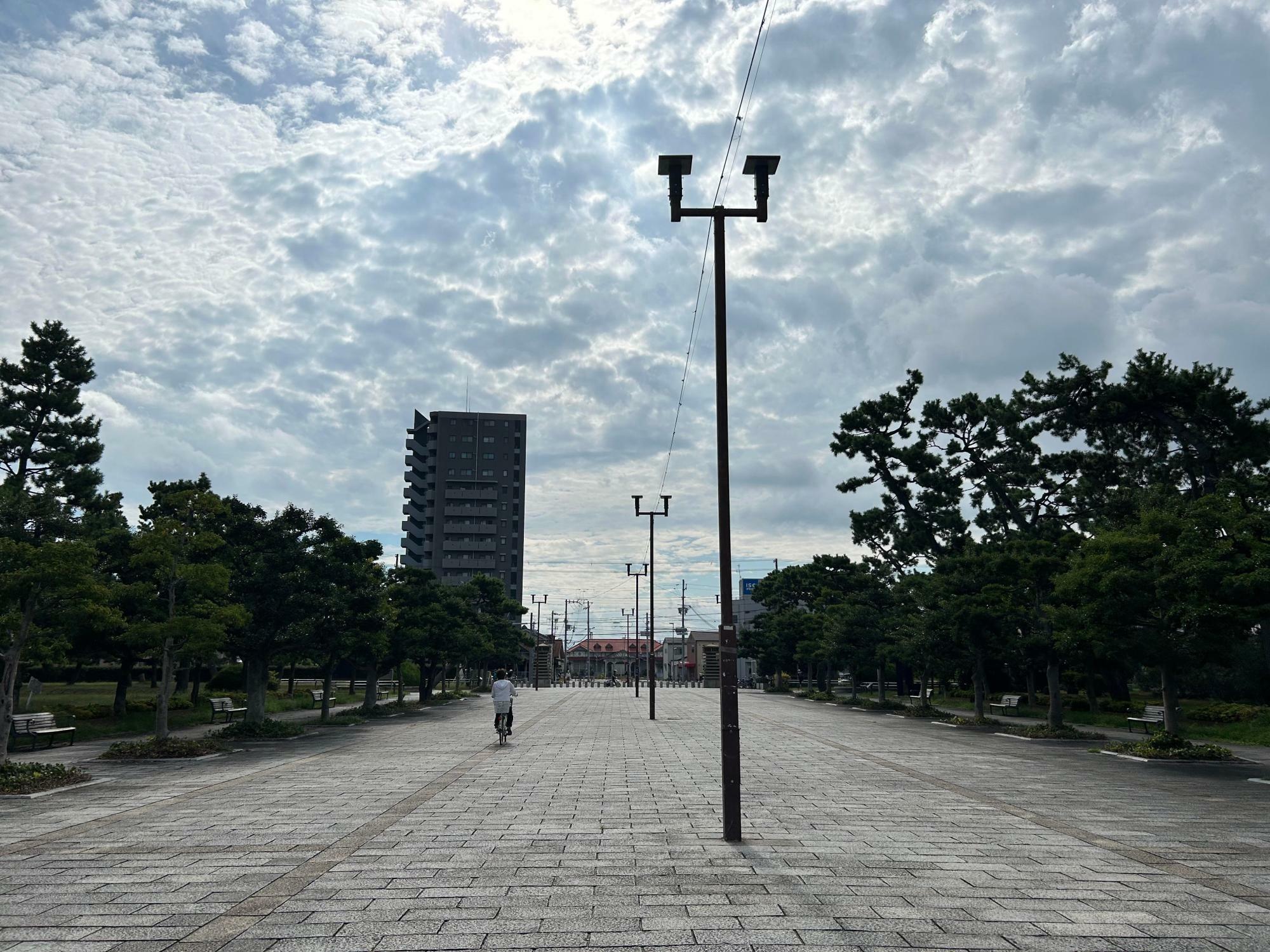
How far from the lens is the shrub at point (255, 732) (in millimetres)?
23078

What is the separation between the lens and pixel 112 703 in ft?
113

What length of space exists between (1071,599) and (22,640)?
21764 millimetres

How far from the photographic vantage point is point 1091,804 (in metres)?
12.9

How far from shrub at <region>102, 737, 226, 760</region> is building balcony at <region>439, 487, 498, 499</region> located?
100271mm

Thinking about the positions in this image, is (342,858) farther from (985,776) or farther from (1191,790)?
(1191,790)

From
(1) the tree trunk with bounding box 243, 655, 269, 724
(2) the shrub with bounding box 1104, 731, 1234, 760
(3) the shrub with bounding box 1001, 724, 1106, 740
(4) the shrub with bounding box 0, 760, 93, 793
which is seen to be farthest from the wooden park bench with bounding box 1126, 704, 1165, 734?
(4) the shrub with bounding box 0, 760, 93, 793

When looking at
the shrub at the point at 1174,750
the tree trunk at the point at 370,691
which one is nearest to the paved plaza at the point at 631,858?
the shrub at the point at 1174,750

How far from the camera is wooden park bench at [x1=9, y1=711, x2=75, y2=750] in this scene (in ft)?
66.0

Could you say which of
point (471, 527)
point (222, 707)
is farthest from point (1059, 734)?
point (471, 527)

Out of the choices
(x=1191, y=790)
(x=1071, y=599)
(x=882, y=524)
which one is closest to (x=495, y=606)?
(x=882, y=524)

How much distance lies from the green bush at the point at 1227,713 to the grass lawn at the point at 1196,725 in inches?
19.1

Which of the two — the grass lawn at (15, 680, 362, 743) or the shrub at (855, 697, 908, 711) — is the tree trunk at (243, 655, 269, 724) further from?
the shrub at (855, 697, 908, 711)

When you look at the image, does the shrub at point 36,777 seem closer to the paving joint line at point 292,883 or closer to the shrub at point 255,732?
the paving joint line at point 292,883

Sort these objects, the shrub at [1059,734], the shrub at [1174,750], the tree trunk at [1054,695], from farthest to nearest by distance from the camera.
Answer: the tree trunk at [1054,695]
the shrub at [1059,734]
the shrub at [1174,750]
